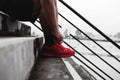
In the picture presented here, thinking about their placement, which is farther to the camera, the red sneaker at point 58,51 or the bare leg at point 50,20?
the red sneaker at point 58,51

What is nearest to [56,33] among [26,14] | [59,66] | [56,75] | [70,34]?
[59,66]

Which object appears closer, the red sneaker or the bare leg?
the bare leg

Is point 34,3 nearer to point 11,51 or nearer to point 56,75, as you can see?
point 56,75

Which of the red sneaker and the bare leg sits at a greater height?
the bare leg

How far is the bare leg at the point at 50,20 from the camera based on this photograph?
4.94 ft

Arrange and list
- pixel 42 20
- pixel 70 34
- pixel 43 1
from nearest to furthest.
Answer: pixel 43 1, pixel 42 20, pixel 70 34

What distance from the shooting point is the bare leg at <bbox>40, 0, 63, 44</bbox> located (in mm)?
1505

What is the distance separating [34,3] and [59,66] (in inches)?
17.9

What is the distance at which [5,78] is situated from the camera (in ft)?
1.85

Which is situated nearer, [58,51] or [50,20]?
[50,20]

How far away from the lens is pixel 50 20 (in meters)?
1.62

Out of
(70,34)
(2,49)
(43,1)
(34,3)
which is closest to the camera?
(2,49)

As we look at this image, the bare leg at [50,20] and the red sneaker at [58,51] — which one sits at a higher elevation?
the bare leg at [50,20]

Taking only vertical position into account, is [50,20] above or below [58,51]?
above
